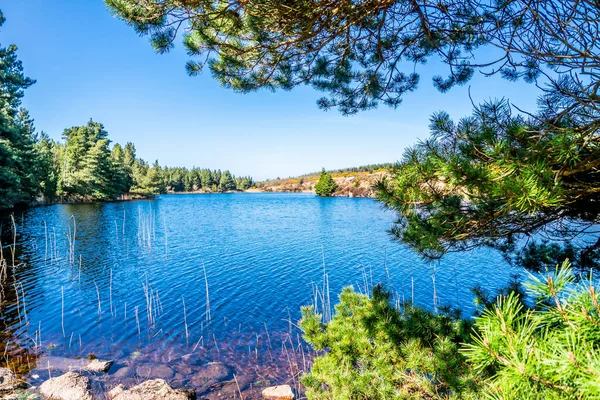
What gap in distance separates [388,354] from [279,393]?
10.6ft

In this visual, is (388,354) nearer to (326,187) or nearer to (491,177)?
(491,177)

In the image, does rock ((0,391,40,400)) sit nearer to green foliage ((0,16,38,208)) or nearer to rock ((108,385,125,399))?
rock ((108,385,125,399))

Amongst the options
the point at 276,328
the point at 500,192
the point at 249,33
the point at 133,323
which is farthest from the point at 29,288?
the point at 500,192

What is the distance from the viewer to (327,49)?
170 inches

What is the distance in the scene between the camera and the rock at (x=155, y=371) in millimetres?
6023

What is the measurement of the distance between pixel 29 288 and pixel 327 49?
1238cm

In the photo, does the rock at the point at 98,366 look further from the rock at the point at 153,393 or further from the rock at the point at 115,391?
the rock at the point at 153,393

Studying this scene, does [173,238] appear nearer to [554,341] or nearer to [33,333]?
[33,333]

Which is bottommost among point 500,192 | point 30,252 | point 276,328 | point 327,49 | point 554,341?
point 276,328

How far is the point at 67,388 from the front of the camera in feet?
16.5

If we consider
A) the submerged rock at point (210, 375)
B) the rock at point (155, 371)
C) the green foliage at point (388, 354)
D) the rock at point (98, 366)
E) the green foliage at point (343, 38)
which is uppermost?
the green foliage at point (343, 38)

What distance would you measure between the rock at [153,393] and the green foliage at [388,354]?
Result: 2.78 m

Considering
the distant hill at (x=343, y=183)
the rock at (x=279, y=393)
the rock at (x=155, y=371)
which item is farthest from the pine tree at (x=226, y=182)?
the rock at (x=279, y=393)

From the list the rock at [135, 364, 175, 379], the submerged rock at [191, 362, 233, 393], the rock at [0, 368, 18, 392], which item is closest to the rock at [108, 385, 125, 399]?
the rock at [135, 364, 175, 379]
